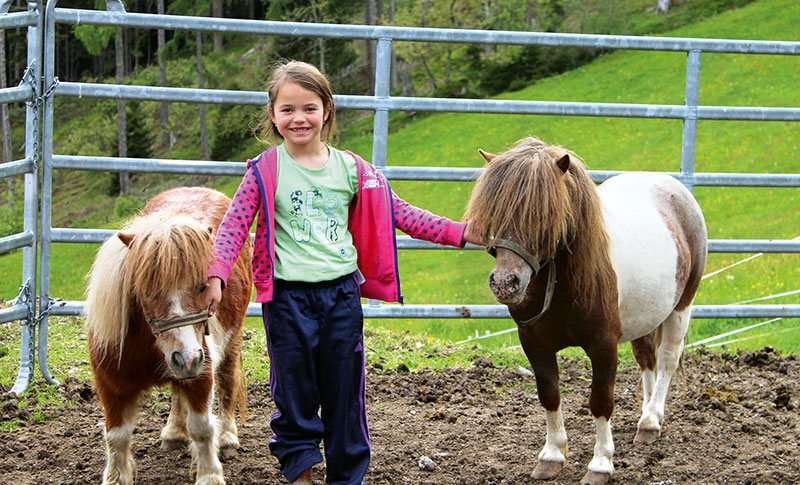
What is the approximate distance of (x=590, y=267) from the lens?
12.7ft

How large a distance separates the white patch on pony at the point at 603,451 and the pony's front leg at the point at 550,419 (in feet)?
0.54

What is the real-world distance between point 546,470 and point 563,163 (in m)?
1.44

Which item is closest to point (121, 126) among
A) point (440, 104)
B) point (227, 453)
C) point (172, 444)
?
point (440, 104)

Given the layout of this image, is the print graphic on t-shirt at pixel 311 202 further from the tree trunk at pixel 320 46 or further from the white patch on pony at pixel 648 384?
the tree trunk at pixel 320 46

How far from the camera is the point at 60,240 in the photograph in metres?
5.43

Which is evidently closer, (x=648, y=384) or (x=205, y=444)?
(x=205, y=444)

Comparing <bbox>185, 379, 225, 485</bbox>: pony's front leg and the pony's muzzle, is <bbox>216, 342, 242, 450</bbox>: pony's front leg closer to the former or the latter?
<bbox>185, 379, 225, 485</bbox>: pony's front leg

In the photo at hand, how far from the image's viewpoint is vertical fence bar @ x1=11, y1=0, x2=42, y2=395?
5.22 metres

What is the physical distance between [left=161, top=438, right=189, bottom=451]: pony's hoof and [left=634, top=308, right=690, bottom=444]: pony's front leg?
2.26 m

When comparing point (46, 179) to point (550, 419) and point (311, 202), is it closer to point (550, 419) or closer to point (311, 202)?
point (311, 202)

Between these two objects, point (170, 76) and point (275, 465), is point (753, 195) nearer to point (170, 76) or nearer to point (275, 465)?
point (275, 465)

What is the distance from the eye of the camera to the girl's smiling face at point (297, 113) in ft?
11.3

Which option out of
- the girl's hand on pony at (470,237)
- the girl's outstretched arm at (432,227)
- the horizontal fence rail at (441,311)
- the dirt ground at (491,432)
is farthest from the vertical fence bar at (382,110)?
the girl's hand on pony at (470,237)

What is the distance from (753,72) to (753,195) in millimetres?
9882
